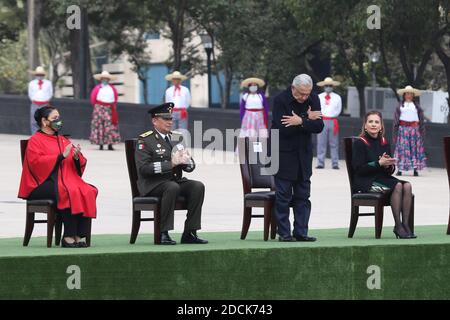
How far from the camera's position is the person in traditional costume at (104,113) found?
105ft

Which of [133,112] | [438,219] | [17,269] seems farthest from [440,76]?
[17,269]

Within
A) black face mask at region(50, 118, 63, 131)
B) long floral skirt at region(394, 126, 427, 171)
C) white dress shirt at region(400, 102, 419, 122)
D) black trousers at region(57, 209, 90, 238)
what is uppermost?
black face mask at region(50, 118, 63, 131)

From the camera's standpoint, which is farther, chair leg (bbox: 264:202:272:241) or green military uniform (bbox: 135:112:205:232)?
chair leg (bbox: 264:202:272:241)

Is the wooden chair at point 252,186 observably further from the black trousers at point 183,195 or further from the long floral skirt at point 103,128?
the long floral skirt at point 103,128

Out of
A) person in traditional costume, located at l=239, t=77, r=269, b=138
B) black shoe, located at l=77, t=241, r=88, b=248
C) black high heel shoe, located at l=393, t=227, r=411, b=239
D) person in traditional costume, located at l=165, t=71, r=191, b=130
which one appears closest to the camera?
black shoe, located at l=77, t=241, r=88, b=248

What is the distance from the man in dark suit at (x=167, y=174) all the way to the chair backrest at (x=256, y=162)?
118 cm

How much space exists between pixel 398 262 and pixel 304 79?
78.9 inches

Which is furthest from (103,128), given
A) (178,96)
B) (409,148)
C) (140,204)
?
(140,204)

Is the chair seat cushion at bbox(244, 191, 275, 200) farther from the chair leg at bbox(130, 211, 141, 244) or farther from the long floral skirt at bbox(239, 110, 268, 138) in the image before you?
the long floral skirt at bbox(239, 110, 268, 138)

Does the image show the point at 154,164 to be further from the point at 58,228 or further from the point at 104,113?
the point at 104,113

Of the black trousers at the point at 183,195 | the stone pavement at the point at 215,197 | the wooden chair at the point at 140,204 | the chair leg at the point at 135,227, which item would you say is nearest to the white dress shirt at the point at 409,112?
the stone pavement at the point at 215,197

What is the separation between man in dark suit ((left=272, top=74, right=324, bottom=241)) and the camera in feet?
46.7

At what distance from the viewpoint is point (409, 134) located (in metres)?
27.5

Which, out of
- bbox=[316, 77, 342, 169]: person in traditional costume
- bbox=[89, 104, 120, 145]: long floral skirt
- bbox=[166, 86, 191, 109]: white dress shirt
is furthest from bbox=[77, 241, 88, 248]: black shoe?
bbox=[89, 104, 120, 145]: long floral skirt
